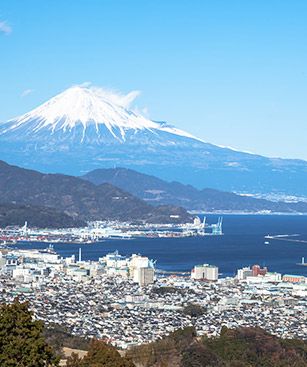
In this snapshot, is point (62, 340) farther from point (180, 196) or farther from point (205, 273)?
point (180, 196)

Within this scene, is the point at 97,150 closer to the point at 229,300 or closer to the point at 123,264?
the point at 123,264

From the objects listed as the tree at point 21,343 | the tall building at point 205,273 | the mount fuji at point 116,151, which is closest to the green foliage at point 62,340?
the tree at point 21,343

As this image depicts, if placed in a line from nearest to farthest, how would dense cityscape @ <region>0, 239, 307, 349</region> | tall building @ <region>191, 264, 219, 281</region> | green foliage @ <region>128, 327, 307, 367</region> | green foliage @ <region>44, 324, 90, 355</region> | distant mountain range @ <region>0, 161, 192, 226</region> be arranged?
green foliage @ <region>128, 327, 307, 367</region>
green foliage @ <region>44, 324, 90, 355</region>
dense cityscape @ <region>0, 239, 307, 349</region>
tall building @ <region>191, 264, 219, 281</region>
distant mountain range @ <region>0, 161, 192, 226</region>

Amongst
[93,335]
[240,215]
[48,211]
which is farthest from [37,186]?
[93,335]

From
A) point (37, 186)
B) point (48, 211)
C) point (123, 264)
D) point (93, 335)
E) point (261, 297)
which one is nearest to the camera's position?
point (93, 335)

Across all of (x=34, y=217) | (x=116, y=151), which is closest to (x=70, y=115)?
(x=116, y=151)

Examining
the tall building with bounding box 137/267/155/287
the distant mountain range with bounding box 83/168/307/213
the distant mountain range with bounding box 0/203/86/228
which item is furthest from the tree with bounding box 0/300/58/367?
the distant mountain range with bounding box 83/168/307/213

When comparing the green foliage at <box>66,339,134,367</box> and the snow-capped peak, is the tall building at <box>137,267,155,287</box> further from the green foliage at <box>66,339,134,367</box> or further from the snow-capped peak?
the snow-capped peak
